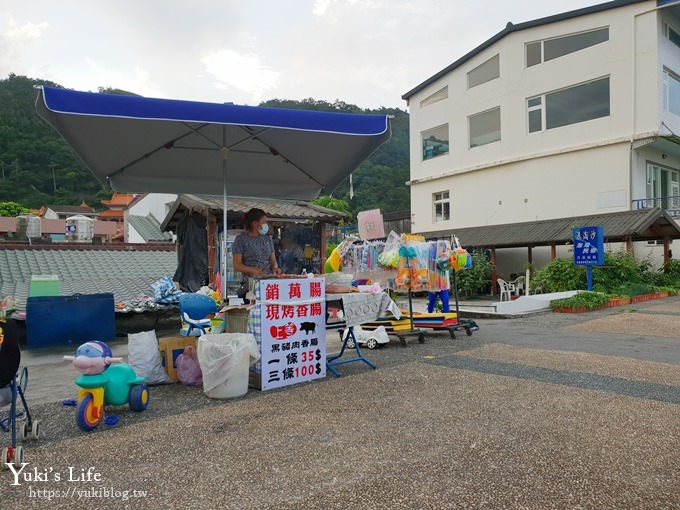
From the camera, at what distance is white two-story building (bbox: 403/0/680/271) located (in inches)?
682

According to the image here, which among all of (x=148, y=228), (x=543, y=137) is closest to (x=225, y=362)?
(x=543, y=137)

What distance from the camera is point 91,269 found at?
13.7 meters

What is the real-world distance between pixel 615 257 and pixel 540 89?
331 inches

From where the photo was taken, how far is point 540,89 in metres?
19.8

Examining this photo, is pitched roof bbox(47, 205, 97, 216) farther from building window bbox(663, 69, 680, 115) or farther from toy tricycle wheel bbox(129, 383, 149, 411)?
toy tricycle wheel bbox(129, 383, 149, 411)

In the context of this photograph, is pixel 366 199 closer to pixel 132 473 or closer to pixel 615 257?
pixel 615 257

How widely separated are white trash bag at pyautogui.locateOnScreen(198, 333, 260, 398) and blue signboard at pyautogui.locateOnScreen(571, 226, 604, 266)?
11.2 metres

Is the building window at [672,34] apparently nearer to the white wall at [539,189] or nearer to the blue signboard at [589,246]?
the white wall at [539,189]

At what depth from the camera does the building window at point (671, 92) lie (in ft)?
58.1

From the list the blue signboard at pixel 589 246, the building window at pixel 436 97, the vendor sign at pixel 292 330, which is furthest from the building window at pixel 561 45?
the vendor sign at pixel 292 330

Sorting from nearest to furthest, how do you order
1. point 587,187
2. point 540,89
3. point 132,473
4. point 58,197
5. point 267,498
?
point 267,498
point 132,473
point 587,187
point 540,89
point 58,197

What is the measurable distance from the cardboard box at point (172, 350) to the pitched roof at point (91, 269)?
489 centimetres

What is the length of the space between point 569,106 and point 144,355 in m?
19.5

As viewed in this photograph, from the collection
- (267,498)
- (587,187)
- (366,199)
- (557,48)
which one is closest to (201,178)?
(267,498)
